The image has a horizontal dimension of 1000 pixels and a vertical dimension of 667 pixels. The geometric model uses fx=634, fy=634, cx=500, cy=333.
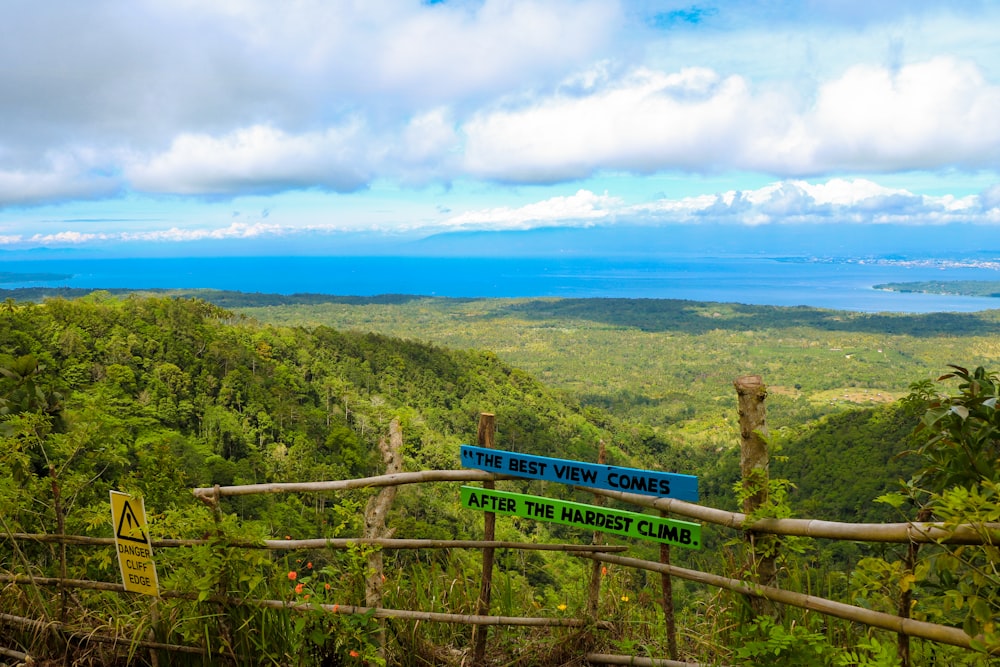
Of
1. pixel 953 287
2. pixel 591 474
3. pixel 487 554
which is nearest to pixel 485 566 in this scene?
pixel 487 554

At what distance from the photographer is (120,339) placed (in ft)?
78.4

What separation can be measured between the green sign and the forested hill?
783cm

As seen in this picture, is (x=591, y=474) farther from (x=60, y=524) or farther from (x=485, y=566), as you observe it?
(x=60, y=524)

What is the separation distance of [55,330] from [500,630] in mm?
24955

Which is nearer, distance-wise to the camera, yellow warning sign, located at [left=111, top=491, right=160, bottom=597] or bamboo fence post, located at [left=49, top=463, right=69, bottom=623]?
yellow warning sign, located at [left=111, top=491, right=160, bottom=597]

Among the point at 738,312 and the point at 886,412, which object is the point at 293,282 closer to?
the point at 738,312

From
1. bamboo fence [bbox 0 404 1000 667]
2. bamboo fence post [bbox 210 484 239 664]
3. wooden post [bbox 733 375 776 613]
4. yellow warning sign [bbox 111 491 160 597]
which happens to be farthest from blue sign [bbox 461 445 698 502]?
yellow warning sign [bbox 111 491 160 597]

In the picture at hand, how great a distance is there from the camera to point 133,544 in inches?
89.8

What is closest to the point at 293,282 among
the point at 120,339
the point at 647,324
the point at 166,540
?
the point at 647,324

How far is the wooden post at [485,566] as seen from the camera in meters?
2.34

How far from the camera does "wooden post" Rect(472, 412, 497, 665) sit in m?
2.34

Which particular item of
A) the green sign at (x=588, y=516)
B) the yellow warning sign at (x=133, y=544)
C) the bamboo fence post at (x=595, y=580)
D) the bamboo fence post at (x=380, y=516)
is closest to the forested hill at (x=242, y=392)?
the yellow warning sign at (x=133, y=544)

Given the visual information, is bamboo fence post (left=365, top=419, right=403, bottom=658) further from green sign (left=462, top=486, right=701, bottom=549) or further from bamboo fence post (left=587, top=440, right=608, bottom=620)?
bamboo fence post (left=587, top=440, right=608, bottom=620)

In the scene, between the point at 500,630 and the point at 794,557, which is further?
the point at 500,630
